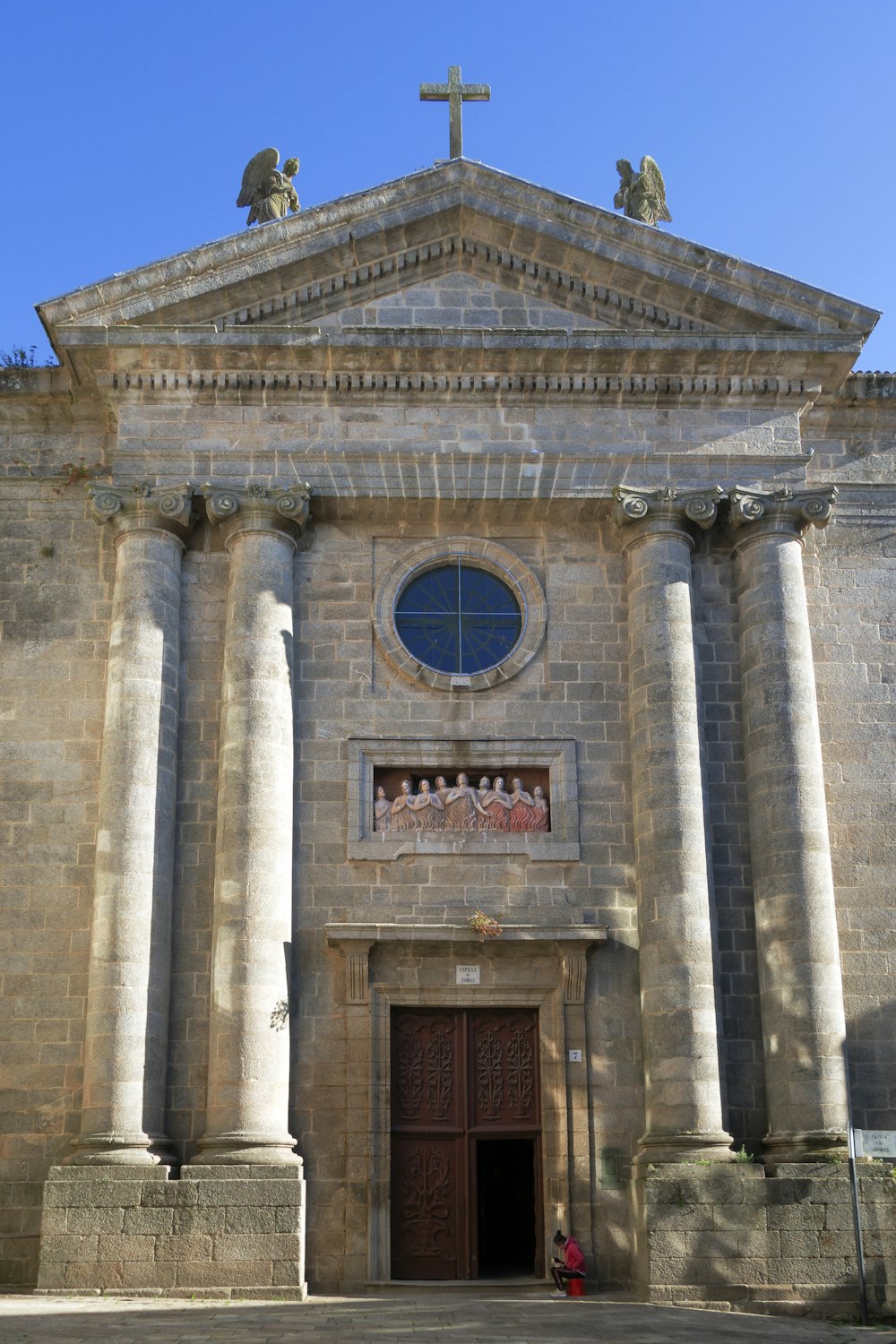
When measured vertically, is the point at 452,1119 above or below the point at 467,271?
below

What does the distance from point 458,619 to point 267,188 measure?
6661mm

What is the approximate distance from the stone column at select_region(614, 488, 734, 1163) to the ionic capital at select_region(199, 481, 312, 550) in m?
3.97

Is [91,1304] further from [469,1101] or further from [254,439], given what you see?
[254,439]

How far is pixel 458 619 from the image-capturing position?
19.0 metres

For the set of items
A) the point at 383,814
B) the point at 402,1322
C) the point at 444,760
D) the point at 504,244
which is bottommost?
the point at 402,1322

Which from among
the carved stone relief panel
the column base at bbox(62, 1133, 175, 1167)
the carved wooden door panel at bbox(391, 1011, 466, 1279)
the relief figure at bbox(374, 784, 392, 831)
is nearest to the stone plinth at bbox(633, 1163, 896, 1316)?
the carved wooden door panel at bbox(391, 1011, 466, 1279)

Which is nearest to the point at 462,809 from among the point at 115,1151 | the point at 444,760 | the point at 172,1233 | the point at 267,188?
the point at 444,760

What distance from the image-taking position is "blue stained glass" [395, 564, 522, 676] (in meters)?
18.8

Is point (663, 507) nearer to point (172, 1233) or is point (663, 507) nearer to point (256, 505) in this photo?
point (256, 505)

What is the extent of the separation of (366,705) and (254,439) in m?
3.66

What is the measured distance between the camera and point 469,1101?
17.3 metres

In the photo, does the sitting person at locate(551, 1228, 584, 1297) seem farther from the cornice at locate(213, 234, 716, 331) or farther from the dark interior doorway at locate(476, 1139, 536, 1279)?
the cornice at locate(213, 234, 716, 331)

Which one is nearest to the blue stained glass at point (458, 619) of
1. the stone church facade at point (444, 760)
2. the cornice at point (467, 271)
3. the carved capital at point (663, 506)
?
the stone church facade at point (444, 760)

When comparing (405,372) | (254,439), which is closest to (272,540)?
(254,439)
